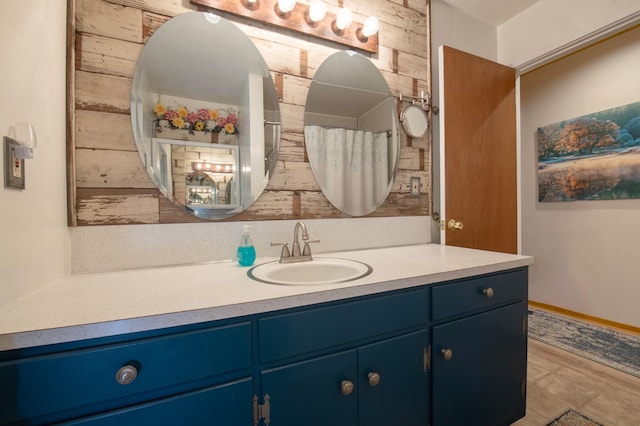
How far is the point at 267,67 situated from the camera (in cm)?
134

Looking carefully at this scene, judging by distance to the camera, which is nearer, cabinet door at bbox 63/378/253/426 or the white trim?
cabinet door at bbox 63/378/253/426

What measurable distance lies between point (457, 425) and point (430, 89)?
72.6 inches

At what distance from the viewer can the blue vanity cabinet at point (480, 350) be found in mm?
1028

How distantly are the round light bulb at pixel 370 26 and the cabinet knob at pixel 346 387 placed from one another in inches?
67.6

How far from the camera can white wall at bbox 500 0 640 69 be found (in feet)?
5.07

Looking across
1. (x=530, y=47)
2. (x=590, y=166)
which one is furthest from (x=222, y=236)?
(x=590, y=166)

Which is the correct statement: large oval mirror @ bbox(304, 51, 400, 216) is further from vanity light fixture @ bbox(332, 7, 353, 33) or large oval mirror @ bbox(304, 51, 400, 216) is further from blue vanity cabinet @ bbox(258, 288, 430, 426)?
blue vanity cabinet @ bbox(258, 288, 430, 426)

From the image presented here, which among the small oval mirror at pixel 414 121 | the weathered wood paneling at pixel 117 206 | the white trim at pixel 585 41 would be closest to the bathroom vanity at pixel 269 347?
the weathered wood paneling at pixel 117 206

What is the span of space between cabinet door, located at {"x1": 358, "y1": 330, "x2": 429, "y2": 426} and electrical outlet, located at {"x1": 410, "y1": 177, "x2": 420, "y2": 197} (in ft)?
3.19

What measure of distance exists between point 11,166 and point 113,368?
0.59 metres

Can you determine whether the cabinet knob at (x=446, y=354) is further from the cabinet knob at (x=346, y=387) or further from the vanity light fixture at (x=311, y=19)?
the vanity light fixture at (x=311, y=19)

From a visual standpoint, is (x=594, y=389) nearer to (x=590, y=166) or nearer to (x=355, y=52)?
(x=590, y=166)

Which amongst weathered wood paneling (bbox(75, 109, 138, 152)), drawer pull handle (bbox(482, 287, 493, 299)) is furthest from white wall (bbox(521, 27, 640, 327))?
weathered wood paneling (bbox(75, 109, 138, 152))

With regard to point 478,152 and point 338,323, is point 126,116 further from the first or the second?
point 478,152
